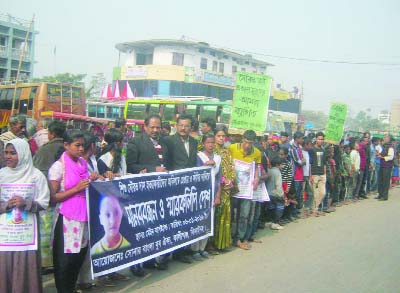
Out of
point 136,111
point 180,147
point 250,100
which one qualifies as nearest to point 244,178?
point 180,147

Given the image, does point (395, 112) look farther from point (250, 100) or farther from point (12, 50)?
point (250, 100)

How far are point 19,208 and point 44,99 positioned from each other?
57.4 feet

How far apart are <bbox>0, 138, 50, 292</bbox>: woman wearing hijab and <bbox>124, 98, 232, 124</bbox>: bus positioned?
1517 cm

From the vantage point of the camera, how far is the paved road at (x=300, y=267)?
16.0 ft

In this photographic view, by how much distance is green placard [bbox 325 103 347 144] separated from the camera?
39.0ft

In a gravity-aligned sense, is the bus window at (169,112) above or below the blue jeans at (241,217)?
above

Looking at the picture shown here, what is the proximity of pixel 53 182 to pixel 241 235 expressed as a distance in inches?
143

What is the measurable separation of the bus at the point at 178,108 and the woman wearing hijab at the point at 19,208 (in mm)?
15169

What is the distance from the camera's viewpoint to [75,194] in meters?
3.92

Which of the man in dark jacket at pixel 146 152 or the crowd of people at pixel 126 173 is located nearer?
the crowd of people at pixel 126 173

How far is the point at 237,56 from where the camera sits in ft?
178

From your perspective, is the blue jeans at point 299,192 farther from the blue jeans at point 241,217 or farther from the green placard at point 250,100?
the blue jeans at point 241,217

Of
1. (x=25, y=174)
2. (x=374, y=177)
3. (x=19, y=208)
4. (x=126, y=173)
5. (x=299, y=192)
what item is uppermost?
(x=25, y=174)

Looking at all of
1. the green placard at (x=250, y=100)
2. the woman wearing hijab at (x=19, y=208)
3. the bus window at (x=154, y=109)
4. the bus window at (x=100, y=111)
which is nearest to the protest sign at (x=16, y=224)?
the woman wearing hijab at (x=19, y=208)
